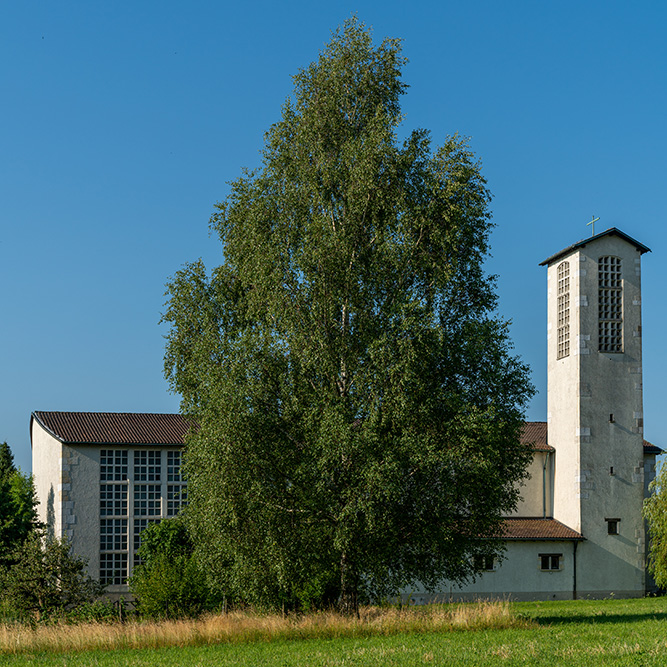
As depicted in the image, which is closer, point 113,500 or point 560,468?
point 113,500

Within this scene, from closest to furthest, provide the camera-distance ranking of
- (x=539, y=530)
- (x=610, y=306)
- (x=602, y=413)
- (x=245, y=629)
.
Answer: (x=245, y=629)
(x=539, y=530)
(x=602, y=413)
(x=610, y=306)

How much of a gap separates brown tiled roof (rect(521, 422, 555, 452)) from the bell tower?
68cm

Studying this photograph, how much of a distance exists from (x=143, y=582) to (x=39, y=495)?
562 inches

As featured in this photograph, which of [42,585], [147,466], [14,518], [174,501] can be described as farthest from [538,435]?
[42,585]

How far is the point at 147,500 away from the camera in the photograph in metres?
41.4

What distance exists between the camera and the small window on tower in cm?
4384

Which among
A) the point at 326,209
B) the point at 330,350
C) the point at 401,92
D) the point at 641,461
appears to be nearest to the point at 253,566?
the point at 330,350

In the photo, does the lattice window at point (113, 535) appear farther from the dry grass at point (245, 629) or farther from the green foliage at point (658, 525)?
the green foliage at point (658, 525)

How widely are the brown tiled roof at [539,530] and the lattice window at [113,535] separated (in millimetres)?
16828

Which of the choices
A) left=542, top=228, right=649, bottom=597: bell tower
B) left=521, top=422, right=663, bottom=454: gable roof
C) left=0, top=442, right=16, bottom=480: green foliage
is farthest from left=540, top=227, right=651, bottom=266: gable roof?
left=0, top=442, right=16, bottom=480: green foliage

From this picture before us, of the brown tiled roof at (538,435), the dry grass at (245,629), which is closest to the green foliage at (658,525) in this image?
the brown tiled roof at (538,435)

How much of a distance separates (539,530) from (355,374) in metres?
21.9

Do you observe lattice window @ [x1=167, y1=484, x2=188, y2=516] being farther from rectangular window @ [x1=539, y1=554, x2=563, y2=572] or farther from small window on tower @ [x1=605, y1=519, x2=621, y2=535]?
small window on tower @ [x1=605, y1=519, x2=621, y2=535]

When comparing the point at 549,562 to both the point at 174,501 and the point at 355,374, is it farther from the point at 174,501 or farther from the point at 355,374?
the point at 355,374
